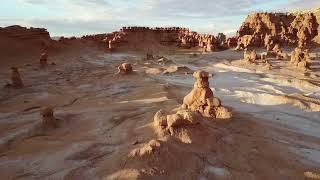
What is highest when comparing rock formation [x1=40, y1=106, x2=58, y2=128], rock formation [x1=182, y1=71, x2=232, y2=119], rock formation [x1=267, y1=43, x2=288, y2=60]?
rock formation [x1=182, y1=71, x2=232, y2=119]

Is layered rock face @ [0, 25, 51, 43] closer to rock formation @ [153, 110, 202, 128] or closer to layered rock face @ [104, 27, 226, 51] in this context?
layered rock face @ [104, 27, 226, 51]

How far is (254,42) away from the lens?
44.3 m

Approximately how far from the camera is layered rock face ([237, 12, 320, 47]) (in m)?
44.2

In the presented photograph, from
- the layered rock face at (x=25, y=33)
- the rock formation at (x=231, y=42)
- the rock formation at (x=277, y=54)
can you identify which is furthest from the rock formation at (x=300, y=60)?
the layered rock face at (x=25, y=33)

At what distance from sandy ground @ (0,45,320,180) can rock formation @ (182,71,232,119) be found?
46cm

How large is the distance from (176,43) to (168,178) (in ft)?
134

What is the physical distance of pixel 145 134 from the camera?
35.9 ft

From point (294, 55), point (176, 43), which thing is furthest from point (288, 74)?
point (176, 43)

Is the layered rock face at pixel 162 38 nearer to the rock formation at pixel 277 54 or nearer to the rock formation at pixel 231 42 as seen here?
the rock formation at pixel 231 42

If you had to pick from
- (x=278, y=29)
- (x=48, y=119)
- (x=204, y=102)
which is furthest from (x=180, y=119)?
(x=278, y=29)

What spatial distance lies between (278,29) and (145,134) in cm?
3834

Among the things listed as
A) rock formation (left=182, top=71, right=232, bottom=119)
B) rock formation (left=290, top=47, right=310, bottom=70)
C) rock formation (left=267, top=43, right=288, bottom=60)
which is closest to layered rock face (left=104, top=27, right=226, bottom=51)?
rock formation (left=267, top=43, right=288, bottom=60)

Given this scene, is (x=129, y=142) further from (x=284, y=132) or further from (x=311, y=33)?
(x=311, y=33)

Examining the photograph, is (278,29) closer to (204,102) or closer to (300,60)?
(300,60)
